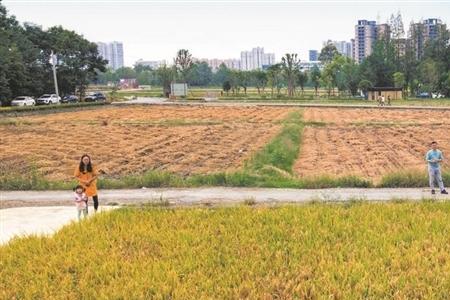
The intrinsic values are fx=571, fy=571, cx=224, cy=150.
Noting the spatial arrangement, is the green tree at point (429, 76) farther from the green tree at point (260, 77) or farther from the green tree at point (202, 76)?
the green tree at point (202, 76)

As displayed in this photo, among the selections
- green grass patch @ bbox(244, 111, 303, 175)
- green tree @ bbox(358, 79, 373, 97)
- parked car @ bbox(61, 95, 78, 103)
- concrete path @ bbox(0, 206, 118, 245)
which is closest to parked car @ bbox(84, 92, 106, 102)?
parked car @ bbox(61, 95, 78, 103)

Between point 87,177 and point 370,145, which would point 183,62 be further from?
point 87,177

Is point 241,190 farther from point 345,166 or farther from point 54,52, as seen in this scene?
point 54,52

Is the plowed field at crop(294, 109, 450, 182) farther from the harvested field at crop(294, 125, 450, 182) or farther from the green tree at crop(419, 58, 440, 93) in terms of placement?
the green tree at crop(419, 58, 440, 93)

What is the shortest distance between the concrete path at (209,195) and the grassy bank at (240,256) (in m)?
3.71

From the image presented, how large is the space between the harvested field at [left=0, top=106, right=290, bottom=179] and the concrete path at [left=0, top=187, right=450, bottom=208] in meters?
3.62

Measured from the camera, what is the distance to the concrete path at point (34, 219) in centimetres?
1144

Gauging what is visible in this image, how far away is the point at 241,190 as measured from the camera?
15.9 meters

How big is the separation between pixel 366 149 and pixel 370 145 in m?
1.55

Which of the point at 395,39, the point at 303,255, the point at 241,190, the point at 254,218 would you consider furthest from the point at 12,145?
the point at 395,39

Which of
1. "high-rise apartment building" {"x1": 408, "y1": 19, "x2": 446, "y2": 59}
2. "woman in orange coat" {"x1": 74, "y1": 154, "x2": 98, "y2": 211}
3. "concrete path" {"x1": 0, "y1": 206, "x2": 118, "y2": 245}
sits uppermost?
"high-rise apartment building" {"x1": 408, "y1": 19, "x2": 446, "y2": 59}

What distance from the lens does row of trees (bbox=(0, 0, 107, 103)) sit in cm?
6353

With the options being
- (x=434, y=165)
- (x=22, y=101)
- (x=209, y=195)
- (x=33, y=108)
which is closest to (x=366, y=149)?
(x=434, y=165)

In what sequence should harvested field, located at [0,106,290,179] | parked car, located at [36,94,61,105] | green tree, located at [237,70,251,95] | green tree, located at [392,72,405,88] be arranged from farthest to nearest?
green tree, located at [237,70,251,95]
green tree, located at [392,72,405,88]
parked car, located at [36,94,61,105]
harvested field, located at [0,106,290,179]
